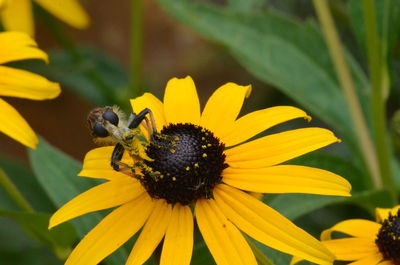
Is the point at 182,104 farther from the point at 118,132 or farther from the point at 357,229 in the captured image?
the point at 357,229

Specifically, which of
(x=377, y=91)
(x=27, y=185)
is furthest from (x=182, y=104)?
(x=27, y=185)

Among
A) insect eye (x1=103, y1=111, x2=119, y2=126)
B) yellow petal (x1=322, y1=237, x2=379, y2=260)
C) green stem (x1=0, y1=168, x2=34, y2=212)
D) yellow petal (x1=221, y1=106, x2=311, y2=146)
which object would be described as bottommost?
green stem (x1=0, y1=168, x2=34, y2=212)

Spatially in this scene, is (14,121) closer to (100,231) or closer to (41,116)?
(100,231)

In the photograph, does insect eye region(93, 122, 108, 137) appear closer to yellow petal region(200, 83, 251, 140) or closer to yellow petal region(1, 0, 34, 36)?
yellow petal region(200, 83, 251, 140)

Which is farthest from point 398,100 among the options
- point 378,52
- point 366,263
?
point 366,263

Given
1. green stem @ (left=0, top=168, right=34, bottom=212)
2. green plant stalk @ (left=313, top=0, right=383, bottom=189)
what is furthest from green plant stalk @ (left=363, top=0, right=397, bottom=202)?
green stem @ (left=0, top=168, right=34, bottom=212)

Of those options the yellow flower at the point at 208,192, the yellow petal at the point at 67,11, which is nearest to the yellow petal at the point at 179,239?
the yellow flower at the point at 208,192
